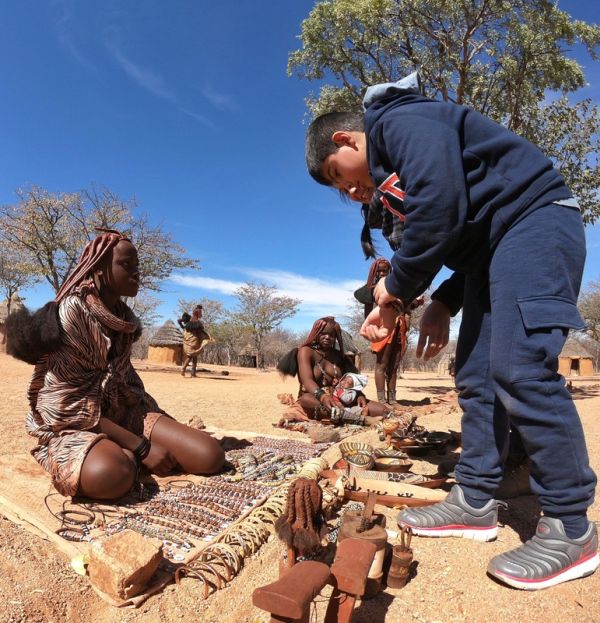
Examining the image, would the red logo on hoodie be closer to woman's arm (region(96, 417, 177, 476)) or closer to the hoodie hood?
the hoodie hood

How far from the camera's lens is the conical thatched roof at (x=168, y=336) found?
74.0ft

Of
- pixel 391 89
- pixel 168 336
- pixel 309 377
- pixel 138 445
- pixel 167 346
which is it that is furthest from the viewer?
pixel 168 336

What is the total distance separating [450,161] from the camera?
165cm

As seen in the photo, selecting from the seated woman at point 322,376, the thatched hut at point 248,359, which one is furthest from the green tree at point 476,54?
the thatched hut at point 248,359

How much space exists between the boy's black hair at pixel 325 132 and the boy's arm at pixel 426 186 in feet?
0.76

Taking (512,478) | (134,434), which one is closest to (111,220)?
(134,434)

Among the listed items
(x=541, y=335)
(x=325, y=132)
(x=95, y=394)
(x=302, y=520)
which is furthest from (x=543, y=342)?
(x=95, y=394)

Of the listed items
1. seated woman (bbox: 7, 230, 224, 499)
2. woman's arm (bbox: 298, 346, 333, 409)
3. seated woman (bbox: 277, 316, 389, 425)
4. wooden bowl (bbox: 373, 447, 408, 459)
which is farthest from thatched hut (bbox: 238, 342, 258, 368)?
seated woman (bbox: 7, 230, 224, 499)

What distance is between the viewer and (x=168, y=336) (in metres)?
22.8

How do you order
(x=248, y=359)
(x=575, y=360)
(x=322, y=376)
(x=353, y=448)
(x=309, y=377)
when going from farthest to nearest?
(x=248, y=359) < (x=575, y=360) < (x=322, y=376) < (x=309, y=377) < (x=353, y=448)

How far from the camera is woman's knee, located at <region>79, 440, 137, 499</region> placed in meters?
2.47

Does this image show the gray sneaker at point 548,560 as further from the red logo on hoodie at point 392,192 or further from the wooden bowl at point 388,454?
the wooden bowl at point 388,454

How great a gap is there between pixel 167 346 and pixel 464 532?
71.6 ft

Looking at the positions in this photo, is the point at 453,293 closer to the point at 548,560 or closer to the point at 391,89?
the point at 391,89
